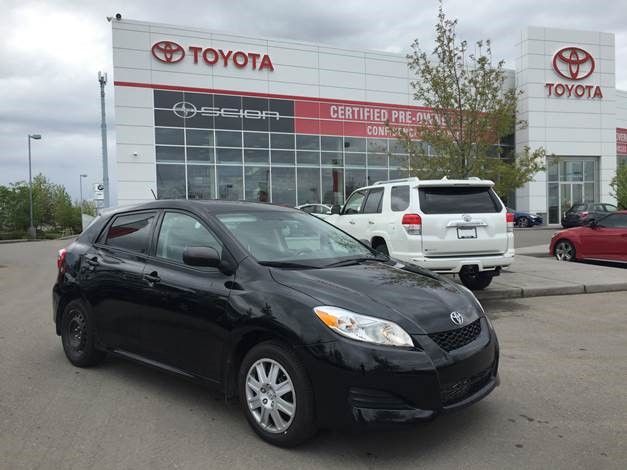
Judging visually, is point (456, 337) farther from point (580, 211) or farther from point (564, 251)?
point (580, 211)

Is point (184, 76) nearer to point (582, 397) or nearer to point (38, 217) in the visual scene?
point (38, 217)

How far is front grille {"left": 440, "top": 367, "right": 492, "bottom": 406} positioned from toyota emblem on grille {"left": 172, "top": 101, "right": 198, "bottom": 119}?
93.1 ft

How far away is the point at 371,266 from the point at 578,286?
7092 mm

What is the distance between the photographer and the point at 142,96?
29109 mm

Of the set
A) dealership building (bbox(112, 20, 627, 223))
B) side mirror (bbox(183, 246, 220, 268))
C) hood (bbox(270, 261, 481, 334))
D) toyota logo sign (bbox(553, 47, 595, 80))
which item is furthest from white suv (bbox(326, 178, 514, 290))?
toyota logo sign (bbox(553, 47, 595, 80))

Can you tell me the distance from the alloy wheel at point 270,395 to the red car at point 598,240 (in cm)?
1179

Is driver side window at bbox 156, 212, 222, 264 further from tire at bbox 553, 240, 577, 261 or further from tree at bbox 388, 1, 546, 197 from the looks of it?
tire at bbox 553, 240, 577, 261

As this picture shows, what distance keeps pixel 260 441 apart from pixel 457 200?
19.3 feet

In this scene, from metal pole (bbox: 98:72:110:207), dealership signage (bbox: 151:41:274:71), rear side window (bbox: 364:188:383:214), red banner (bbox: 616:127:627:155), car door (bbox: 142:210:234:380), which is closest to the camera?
car door (bbox: 142:210:234:380)

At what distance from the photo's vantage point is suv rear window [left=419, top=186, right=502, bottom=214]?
8.52 m

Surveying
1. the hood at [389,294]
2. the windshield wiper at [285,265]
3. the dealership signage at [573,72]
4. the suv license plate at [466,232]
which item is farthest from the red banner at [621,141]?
the windshield wiper at [285,265]

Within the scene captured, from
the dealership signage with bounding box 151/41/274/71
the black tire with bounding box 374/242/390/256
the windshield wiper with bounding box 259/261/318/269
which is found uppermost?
the dealership signage with bounding box 151/41/274/71

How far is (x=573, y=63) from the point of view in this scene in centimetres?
3781

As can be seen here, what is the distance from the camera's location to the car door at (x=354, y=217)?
9.95 meters
